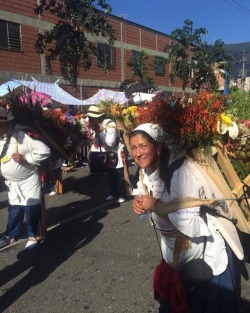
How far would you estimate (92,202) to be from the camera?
6.96 m

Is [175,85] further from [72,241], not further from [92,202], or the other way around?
[72,241]

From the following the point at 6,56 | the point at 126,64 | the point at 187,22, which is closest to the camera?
the point at 6,56

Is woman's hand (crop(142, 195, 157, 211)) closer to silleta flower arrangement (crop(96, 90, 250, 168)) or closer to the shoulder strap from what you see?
the shoulder strap

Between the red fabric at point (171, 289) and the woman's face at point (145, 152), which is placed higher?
the woman's face at point (145, 152)

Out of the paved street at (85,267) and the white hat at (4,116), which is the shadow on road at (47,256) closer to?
the paved street at (85,267)

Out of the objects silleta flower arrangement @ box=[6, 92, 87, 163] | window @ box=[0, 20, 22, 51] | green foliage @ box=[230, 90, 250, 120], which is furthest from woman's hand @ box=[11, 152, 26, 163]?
window @ box=[0, 20, 22, 51]

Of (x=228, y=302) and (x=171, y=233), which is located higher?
(x=171, y=233)

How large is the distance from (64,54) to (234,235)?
10300mm

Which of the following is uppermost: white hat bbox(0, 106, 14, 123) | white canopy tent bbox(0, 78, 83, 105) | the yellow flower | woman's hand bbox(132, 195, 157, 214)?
white canopy tent bbox(0, 78, 83, 105)

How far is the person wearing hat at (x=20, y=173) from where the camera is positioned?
168 inches

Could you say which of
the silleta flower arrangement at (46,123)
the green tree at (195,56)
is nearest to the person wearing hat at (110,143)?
the silleta flower arrangement at (46,123)

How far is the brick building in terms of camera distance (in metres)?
16.0

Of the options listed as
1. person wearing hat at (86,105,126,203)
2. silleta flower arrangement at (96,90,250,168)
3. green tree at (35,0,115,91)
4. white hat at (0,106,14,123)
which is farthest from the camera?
green tree at (35,0,115,91)

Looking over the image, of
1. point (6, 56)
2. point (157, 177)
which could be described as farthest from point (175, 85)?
point (157, 177)
